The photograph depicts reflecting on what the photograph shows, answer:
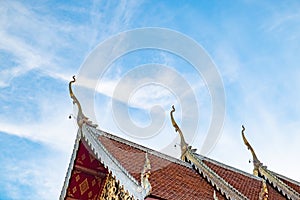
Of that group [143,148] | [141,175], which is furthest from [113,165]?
[143,148]

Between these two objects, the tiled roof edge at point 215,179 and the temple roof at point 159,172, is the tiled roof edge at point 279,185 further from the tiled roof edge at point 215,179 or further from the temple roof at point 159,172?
the tiled roof edge at point 215,179

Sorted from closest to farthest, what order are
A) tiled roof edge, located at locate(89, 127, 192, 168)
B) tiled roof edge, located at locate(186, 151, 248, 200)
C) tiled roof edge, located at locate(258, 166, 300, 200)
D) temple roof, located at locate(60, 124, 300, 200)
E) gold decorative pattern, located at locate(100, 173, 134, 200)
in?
temple roof, located at locate(60, 124, 300, 200) < gold decorative pattern, located at locate(100, 173, 134, 200) < tiled roof edge, located at locate(186, 151, 248, 200) < tiled roof edge, located at locate(89, 127, 192, 168) < tiled roof edge, located at locate(258, 166, 300, 200)

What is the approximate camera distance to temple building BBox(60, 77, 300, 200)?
719 cm

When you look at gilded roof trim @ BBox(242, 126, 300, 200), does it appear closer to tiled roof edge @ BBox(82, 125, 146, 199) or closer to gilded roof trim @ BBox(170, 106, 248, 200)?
gilded roof trim @ BBox(170, 106, 248, 200)

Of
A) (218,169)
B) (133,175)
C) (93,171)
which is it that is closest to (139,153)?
(93,171)

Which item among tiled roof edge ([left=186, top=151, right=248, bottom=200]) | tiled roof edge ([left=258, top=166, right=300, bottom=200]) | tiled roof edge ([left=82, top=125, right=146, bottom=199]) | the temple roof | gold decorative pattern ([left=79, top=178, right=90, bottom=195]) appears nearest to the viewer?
tiled roof edge ([left=82, top=125, right=146, bottom=199])

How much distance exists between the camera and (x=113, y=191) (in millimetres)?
7973

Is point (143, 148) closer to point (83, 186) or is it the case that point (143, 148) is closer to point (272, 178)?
point (83, 186)

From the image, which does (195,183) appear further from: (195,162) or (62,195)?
(62,195)

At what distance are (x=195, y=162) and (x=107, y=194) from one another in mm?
2970

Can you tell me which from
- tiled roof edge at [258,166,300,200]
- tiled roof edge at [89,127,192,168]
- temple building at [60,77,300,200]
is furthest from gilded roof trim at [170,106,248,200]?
tiled roof edge at [258,166,300,200]

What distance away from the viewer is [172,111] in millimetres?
11086

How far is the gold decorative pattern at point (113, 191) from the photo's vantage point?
7387 millimetres

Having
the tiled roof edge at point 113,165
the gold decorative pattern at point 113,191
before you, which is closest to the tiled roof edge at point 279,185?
the gold decorative pattern at point 113,191
